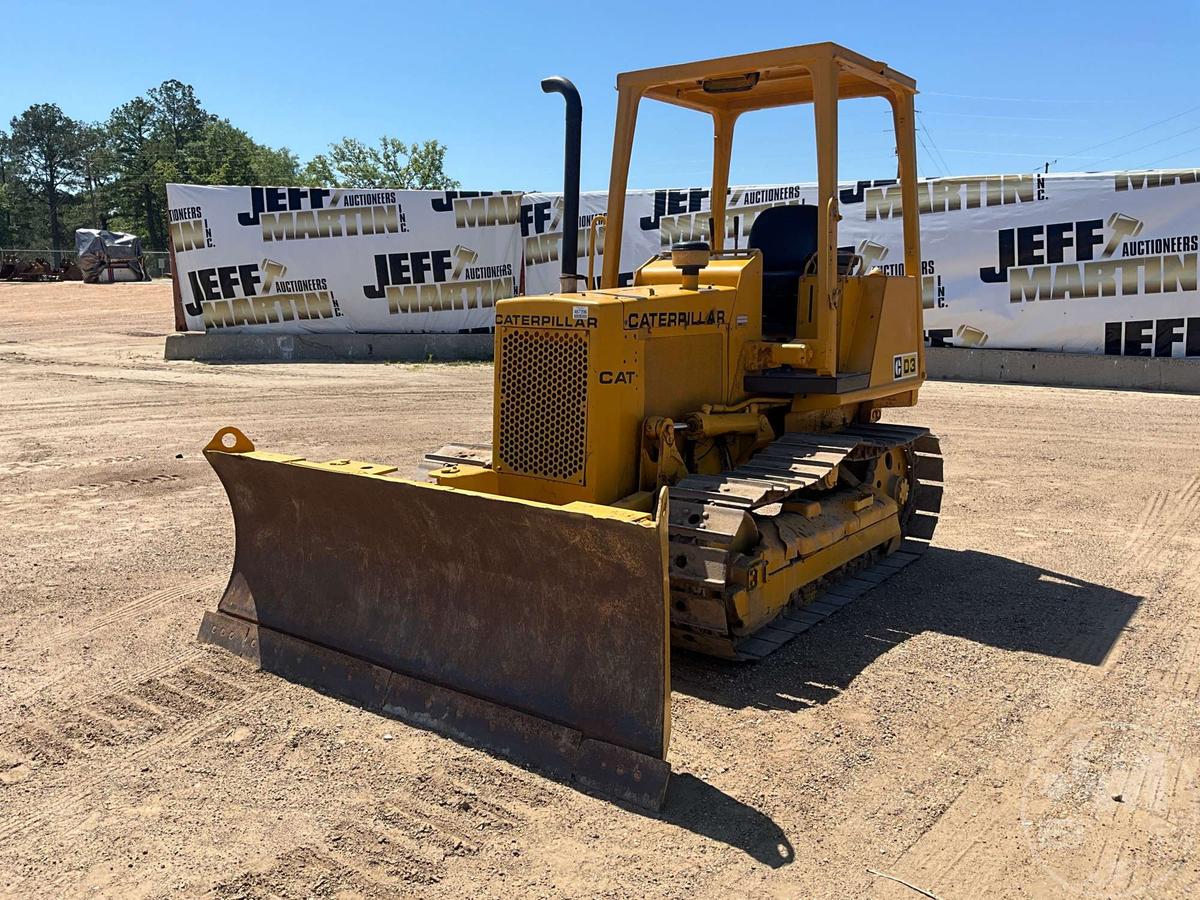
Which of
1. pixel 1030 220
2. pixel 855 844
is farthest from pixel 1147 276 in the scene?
pixel 855 844

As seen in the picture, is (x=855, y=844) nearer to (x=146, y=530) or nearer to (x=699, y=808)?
(x=699, y=808)

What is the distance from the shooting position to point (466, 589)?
468 centimetres

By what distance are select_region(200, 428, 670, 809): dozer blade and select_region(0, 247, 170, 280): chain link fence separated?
42.6 meters


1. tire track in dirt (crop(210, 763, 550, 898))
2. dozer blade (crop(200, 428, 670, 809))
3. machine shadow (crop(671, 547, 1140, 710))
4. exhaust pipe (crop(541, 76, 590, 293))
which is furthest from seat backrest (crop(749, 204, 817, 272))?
tire track in dirt (crop(210, 763, 550, 898))

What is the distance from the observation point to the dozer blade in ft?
13.2

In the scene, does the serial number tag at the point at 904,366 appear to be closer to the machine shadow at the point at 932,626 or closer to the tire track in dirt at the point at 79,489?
the machine shadow at the point at 932,626

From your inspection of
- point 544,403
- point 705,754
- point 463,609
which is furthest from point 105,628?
point 705,754

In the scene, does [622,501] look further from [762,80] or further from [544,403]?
[762,80]

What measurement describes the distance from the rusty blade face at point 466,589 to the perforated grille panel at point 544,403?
88 centimetres

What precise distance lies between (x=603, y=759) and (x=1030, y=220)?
15.5m

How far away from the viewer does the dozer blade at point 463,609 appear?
4023 mm

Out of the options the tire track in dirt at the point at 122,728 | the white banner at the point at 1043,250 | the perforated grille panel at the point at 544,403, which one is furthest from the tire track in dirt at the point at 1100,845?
the white banner at the point at 1043,250

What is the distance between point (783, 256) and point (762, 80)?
1.18m

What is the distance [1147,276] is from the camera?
52.2 feet
